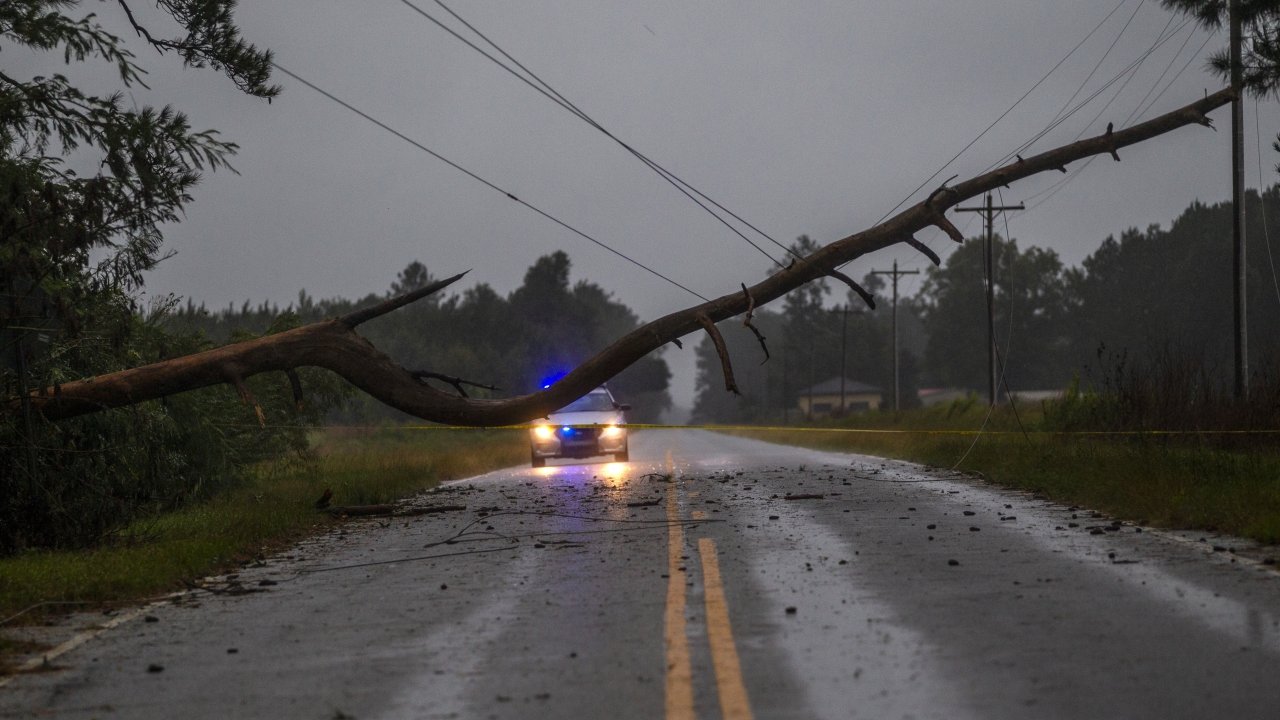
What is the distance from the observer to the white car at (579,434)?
2772 cm

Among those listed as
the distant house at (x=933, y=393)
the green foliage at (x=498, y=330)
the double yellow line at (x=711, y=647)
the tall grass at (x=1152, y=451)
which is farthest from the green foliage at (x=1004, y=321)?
the double yellow line at (x=711, y=647)

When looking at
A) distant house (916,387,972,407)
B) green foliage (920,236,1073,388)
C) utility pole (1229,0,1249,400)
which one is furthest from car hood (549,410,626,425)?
distant house (916,387,972,407)

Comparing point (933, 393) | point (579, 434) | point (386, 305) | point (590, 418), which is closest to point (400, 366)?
point (386, 305)

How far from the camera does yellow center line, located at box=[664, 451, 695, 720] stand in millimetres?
5551

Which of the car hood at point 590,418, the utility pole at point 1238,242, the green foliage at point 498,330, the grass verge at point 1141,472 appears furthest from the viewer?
the green foliage at point 498,330

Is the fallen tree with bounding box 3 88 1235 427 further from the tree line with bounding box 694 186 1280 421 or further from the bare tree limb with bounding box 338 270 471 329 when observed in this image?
the tree line with bounding box 694 186 1280 421

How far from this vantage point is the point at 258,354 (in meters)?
13.6

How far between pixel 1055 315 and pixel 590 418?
9825 cm

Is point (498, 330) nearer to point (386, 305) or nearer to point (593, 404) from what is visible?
point (593, 404)

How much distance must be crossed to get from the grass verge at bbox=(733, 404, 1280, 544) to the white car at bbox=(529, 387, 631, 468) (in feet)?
21.9

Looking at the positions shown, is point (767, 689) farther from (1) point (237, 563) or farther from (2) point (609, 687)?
(1) point (237, 563)

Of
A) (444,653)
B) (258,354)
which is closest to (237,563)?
(258,354)

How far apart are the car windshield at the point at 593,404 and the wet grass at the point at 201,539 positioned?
502 centimetres

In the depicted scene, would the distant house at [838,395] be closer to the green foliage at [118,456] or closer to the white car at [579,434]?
the white car at [579,434]
